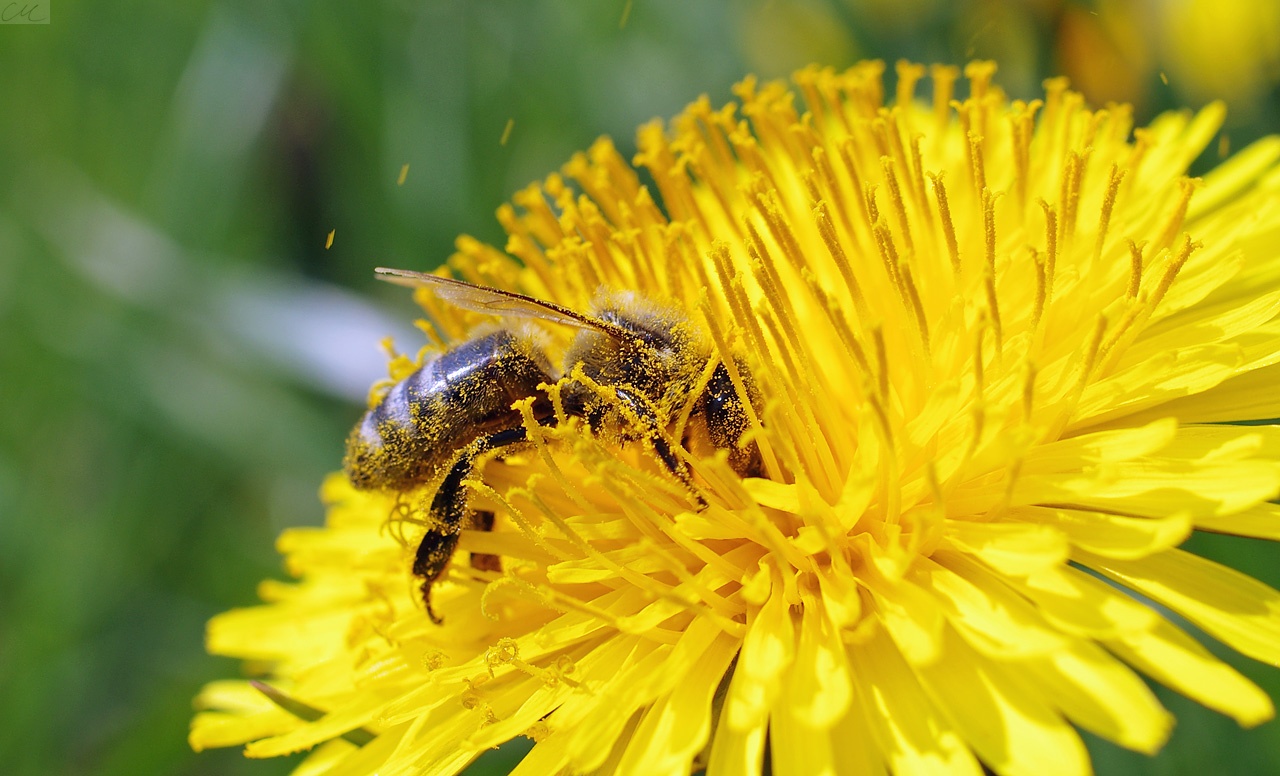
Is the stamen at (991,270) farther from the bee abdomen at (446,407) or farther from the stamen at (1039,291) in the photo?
the bee abdomen at (446,407)

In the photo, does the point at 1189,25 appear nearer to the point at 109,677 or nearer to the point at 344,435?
the point at 344,435

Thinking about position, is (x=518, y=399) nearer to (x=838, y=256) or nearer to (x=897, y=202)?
(x=838, y=256)

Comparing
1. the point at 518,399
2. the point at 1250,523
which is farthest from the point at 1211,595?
the point at 518,399

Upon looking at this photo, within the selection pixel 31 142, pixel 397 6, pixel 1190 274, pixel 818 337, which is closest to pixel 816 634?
pixel 818 337

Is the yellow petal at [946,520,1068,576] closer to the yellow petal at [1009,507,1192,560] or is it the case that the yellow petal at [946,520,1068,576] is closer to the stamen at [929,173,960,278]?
the yellow petal at [1009,507,1192,560]

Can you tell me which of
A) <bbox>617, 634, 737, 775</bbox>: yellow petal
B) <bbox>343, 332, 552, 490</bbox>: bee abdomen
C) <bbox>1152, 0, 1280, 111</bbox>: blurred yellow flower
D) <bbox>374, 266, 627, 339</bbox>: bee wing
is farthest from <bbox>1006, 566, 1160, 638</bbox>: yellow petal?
<bbox>1152, 0, 1280, 111</bbox>: blurred yellow flower

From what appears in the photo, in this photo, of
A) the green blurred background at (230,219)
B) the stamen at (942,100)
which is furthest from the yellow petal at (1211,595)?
the green blurred background at (230,219)

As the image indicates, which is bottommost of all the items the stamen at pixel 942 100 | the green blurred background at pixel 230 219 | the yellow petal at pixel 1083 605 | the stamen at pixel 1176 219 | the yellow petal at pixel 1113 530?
the yellow petal at pixel 1083 605
